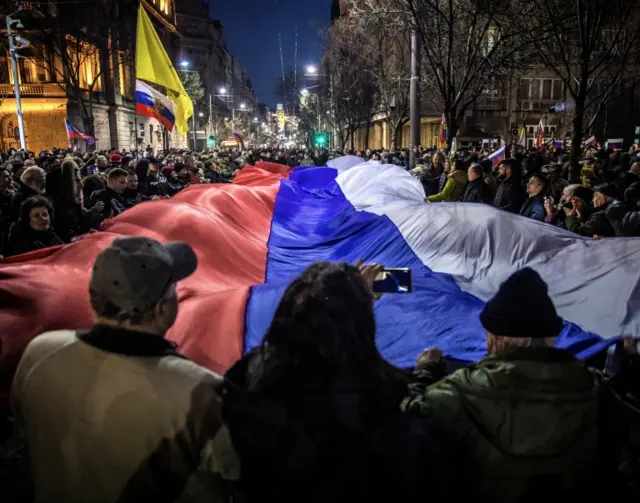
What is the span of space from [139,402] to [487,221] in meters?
4.99

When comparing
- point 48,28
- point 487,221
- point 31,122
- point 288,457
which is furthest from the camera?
point 31,122

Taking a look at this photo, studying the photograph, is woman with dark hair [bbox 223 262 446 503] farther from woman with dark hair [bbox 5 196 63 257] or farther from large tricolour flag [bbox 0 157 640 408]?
woman with dark hair [bbox 5 196 63 257]

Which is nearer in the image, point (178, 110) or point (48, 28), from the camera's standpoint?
point (178, 110)

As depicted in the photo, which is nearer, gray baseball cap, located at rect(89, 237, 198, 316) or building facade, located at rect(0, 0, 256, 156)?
gray baseball cap, located at rect(89, 237, 198, 316)

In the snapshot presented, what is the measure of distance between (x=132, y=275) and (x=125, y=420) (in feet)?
1.42

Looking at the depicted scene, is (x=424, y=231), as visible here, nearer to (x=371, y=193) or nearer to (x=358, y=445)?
(x=371, y=193)

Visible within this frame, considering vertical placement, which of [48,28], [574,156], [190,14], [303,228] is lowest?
[303,228]

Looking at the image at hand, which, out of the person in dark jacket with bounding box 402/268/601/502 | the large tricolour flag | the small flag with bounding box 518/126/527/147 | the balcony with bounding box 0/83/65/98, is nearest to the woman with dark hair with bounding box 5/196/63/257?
the large tricolour flag

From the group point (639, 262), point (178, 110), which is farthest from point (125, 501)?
point (178, 110)

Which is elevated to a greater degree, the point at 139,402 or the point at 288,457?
the point at 139,402

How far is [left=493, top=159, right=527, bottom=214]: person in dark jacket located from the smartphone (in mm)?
5605

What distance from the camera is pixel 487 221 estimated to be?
19.5 feet

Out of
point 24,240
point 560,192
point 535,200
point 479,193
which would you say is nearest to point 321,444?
point 24,240

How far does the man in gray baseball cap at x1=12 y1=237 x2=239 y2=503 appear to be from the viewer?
1.62 meters
